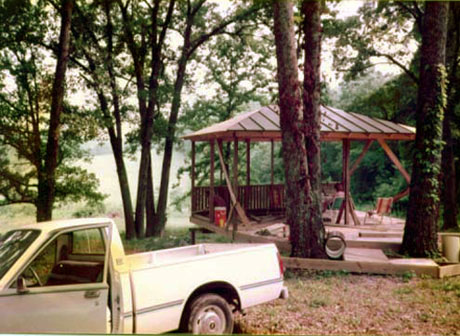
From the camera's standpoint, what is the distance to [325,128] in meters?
8.62

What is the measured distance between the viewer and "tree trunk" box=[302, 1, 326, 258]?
20.8 ft

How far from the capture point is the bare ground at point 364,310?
4297 mm

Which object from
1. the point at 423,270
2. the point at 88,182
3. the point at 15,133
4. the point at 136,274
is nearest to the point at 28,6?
the point at 15,133

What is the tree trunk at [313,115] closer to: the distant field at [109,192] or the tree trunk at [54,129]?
the distant field at [109,192]

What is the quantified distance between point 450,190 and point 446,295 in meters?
5.64

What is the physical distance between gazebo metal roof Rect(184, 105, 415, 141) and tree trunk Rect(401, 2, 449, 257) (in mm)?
1985

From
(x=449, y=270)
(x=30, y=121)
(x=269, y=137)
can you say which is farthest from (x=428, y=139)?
(x=30, y=121)

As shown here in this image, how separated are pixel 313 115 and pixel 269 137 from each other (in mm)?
2739

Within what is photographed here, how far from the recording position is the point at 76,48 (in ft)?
25.0

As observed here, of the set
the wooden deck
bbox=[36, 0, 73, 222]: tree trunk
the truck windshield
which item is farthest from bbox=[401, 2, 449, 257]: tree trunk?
the truck windshield

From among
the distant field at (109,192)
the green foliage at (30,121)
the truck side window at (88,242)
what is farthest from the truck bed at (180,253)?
the green foliage at (30,121)

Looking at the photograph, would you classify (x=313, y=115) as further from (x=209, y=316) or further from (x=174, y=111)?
(x=174, y=111)

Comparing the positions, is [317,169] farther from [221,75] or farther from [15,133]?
[221,75]

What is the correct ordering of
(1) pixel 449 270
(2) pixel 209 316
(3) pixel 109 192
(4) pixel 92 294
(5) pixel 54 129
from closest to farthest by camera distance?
(4) pixel 92 294 < (2) pixel 209 316 < (1) pixel 449 270 < (5) pixel 54 129 < (3) pixel 109 192
